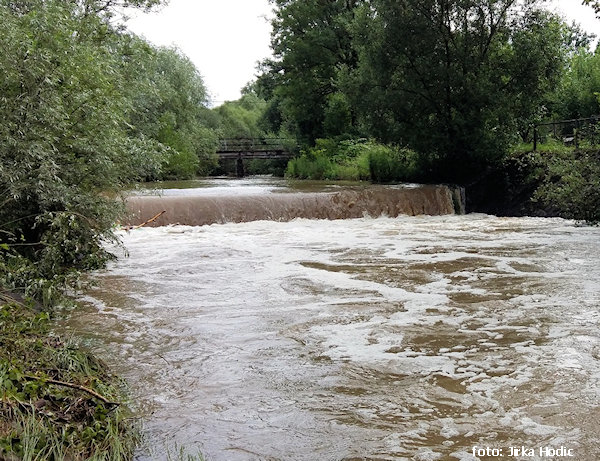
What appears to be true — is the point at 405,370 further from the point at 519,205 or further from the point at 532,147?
the point at 532,147

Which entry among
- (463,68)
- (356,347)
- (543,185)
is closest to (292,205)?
(543,185)

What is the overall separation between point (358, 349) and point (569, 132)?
20938mm

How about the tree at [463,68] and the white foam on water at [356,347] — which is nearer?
the white foam on water at [356,347]

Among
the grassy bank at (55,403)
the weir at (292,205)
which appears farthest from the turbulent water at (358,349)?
the weir at (292,205)

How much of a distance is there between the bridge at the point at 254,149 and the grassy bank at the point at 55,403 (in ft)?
108

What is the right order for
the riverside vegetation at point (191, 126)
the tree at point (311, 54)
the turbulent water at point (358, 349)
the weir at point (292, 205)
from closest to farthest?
the turbulent water at point (358, 349) < the riverside vegetation at point (191, 126) < the weir at point (292, 205) < the tree at point (311, 54)

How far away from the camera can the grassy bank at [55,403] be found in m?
2.75

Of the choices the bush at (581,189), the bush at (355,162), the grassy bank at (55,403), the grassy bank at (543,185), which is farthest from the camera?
the bush at (355,162)

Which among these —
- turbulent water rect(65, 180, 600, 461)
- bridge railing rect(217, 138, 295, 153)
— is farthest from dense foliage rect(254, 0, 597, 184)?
bridge railing rect(217, 138, 295, 153)

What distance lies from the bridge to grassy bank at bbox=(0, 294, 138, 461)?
33.1 metres

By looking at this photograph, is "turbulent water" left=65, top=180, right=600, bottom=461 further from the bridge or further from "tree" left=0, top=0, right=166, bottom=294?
the bridge

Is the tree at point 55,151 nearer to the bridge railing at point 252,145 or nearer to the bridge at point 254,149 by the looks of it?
the bridge at point 254,149

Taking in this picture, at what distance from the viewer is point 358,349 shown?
4973 mm

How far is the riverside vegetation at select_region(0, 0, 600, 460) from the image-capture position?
3.77 m
